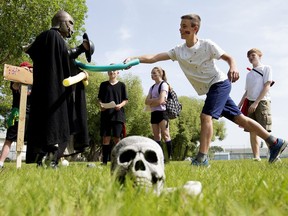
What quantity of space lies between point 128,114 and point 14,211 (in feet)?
136

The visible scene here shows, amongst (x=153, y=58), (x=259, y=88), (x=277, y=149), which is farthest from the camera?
(x=259, y=88)

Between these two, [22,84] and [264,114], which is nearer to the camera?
[22,84]

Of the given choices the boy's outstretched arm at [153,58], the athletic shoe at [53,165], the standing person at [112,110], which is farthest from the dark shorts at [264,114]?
the athletic shoe at [53,165]

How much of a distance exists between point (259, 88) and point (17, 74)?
5.74 meters

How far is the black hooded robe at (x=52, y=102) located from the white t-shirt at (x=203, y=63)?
1854 mm

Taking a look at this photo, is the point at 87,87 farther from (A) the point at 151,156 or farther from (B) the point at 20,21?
(A) the point at 151,156

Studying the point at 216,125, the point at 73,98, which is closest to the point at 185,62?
the point at 73,98

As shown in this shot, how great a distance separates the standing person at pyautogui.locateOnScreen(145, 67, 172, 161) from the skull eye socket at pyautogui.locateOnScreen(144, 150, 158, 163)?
6636 millimetres

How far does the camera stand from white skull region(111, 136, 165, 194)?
1965 mm

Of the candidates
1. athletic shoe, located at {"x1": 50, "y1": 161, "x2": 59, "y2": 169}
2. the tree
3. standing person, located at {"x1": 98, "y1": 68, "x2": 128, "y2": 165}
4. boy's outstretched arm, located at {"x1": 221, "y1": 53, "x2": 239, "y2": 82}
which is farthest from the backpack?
the tree

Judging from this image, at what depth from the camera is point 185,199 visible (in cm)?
158

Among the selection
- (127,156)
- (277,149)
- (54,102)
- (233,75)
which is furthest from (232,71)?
(127,156)

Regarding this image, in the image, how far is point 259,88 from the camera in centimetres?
920

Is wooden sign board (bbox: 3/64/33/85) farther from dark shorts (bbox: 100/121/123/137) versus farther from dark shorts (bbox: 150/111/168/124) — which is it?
dark shorts (bbox: 150/111/168/124)
